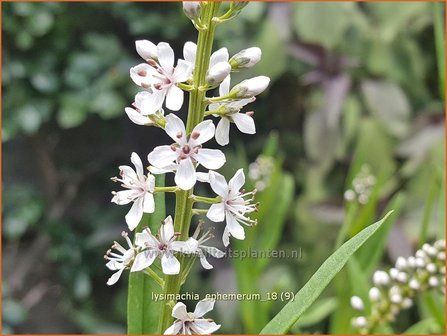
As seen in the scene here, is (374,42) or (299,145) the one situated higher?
(374,42)

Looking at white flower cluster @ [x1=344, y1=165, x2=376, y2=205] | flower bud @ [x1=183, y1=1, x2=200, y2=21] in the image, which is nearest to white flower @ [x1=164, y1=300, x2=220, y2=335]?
flower bud @ [x1=183, y1=1, x2=200, y2=21]

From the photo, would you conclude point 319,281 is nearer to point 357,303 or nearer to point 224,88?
point 224,88

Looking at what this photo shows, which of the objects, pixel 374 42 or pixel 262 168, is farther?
pixel 374 42

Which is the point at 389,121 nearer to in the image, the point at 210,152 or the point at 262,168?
the point at 262,168

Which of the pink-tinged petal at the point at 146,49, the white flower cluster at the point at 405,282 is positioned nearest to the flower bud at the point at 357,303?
the white flower cluster at the point at 405,282

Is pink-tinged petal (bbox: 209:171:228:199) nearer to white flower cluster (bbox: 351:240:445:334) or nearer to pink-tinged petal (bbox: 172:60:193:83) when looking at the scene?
pink-tinged petal (bbox: 172:60:193:83)

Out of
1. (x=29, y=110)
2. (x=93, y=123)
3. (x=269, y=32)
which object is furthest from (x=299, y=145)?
(x=29, y=110)

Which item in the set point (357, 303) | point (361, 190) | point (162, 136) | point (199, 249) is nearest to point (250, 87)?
point (199, 249)

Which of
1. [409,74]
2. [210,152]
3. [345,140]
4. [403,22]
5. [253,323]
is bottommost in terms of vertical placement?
[253,323]
